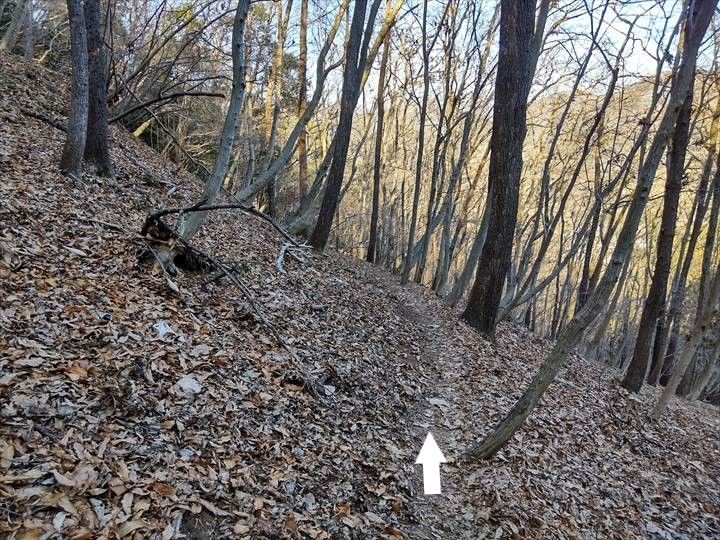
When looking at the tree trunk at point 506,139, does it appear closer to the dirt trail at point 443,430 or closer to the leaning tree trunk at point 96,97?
the dirt trail at point 443,430

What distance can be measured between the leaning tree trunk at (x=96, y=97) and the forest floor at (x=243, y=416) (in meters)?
0.47

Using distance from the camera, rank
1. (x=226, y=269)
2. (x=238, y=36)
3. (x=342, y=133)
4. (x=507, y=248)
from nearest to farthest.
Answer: (x=238, y=36), (x=226, y=269), (x=507, y=248), (x=342, y=133)

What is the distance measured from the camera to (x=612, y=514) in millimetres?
4668

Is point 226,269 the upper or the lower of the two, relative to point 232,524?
upper

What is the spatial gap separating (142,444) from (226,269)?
3233mm

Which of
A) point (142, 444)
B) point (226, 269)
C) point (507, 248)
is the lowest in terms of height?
point (142, 444)

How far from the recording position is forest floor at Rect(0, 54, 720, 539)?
3033mm

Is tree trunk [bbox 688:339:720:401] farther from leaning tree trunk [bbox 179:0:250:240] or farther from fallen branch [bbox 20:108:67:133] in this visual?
fallen branch [bbox 20:108:67:133]

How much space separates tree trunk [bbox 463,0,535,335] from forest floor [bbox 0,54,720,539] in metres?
1.73

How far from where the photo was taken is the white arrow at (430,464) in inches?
173

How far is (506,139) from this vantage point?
809 centimetres

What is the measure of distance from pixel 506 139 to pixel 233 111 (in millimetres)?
4977

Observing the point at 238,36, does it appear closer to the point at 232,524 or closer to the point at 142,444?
the point at 142,444

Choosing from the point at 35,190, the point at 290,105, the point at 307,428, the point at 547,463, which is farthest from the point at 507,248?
the point at 290,105
